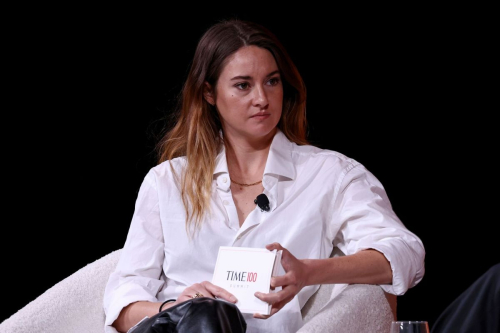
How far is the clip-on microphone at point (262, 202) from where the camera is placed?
2254mm

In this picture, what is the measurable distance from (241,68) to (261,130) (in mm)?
204

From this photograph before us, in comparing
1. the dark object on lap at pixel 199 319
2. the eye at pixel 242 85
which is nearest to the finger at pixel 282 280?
the dark object on lap at pixel 199 319

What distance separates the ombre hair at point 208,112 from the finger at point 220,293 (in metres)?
0.46

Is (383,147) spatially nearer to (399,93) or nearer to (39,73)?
(399,93)

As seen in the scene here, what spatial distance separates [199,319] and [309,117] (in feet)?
5.00

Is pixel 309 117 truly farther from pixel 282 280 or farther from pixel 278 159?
pixel 282 280

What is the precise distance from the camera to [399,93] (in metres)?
2.96

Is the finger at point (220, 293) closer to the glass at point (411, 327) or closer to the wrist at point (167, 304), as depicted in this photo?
the wrist at point (167, 304)

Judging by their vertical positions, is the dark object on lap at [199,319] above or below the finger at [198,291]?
above

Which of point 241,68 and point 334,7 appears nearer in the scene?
point 241,68

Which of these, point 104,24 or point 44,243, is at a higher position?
point 104,24

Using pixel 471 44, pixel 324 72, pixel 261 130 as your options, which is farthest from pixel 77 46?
pixel 471 44

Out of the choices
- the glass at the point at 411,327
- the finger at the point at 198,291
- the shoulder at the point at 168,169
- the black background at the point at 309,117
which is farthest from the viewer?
the black background at the point at 309,117

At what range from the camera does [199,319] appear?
1.65 m
